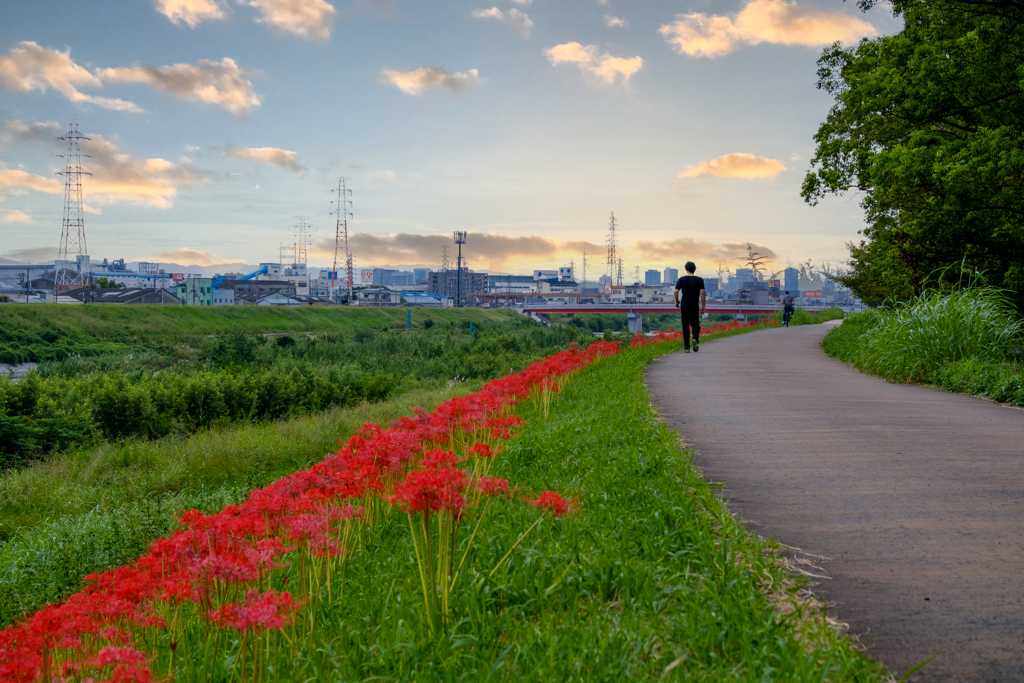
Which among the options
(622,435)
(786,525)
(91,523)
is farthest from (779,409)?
(91,523)

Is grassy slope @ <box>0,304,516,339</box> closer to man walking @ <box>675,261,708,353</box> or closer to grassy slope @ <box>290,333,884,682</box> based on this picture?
man walking @ <box>675,261,708,353</box>

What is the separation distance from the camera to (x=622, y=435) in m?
6.29

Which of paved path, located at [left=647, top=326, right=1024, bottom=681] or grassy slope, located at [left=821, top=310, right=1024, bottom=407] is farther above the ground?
grassy slope, located at [left=821, top=310, right=1024, bottom=407]

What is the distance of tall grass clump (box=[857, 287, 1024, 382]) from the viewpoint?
11203 mm

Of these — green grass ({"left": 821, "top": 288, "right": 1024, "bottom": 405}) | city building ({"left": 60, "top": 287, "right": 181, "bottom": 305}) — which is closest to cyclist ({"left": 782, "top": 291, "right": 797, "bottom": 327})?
green grass ({"left": 821, "top": 288, "right": 1024, "bottom": 405})

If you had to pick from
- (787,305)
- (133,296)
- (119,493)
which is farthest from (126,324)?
(119,493)

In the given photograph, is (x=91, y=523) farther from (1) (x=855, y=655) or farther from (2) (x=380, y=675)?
(1) (x=855, y=655)

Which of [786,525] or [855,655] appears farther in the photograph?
[786,525]

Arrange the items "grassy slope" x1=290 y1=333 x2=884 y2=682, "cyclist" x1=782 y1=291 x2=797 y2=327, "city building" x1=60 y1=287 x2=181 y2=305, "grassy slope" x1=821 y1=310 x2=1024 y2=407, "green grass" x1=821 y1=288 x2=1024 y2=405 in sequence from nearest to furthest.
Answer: "grassy slope" x1=290 y1=333 x2=884 y2=682
"grassy slope" x1=821 y1=310 x2=1024 y2=407
"green grass" x1=821 y1=288 x2=1024 y2=405
"cyclist" x1=782 y1=291 x2=797 y2=327
"city building" x1=60 y1=287 x2=181 y2=305

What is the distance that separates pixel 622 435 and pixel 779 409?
2644mm

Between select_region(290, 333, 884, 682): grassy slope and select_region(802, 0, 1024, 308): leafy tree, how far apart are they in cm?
991

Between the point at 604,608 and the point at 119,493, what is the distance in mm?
9715

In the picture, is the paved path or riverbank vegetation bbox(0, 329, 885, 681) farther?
the paved path

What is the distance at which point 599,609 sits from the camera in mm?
2920
